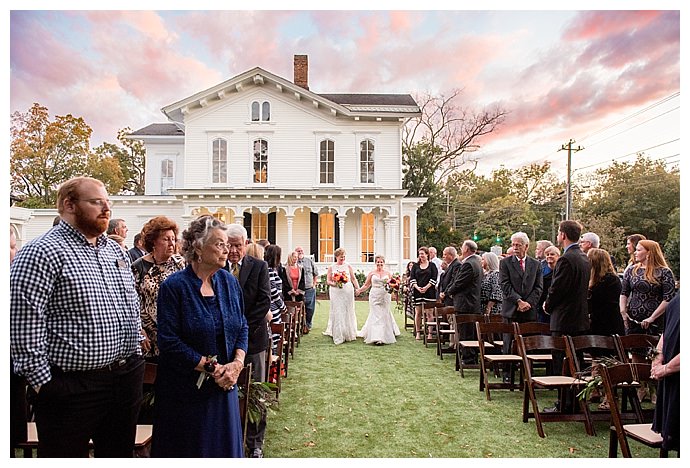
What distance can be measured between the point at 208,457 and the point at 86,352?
1001 millimetres

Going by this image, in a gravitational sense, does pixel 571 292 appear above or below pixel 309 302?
above

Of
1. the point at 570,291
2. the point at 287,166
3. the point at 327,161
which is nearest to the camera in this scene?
the point at 570,291

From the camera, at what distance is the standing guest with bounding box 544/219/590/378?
6.57 metres

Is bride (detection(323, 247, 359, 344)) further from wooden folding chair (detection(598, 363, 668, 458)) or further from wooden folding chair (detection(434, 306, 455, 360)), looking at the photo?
wooden folding chair (detection(598, 363, 668, 458))

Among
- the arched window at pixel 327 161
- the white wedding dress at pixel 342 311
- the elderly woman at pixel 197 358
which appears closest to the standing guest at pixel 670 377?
the elderly woman at pixel 197 358

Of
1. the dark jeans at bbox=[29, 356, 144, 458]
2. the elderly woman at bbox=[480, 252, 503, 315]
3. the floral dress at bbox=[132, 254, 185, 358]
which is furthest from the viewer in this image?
the elderly woman at bbox=[480, 252, 503, 315]

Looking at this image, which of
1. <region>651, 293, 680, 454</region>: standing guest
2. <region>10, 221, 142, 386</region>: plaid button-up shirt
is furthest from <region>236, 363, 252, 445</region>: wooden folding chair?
<region>651, 293, 680, 454</region>: standing guest

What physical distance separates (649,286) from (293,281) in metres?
7.39

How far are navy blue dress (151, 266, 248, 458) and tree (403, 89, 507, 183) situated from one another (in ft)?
125

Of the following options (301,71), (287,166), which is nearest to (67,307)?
(287,166)

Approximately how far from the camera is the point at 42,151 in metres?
28.2

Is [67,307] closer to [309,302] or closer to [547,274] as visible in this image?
[547,274]

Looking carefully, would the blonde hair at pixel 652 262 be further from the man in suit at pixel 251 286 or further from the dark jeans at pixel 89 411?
the dark jeans at pixel 89 411

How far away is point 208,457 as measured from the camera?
136 inches
